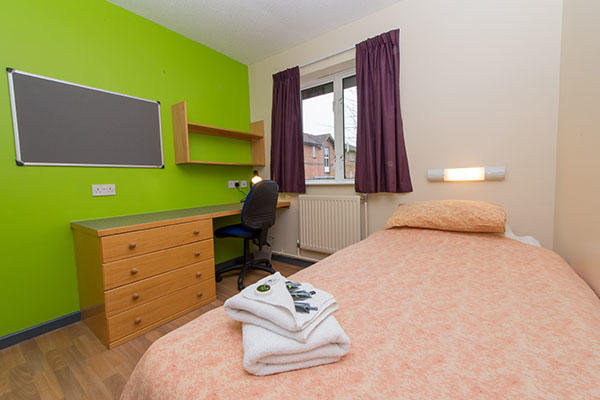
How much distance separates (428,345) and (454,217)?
Result: 1184mm

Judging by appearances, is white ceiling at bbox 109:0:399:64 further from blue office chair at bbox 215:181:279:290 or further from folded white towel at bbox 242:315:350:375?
folded white towel at bbox 242:315:350:375

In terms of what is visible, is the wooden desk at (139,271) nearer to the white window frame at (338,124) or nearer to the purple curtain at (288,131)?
the purple curtain at (288,131)

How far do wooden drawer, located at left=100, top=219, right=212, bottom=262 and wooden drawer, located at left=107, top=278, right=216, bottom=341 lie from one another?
377mm

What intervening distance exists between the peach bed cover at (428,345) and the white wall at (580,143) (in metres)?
0.28

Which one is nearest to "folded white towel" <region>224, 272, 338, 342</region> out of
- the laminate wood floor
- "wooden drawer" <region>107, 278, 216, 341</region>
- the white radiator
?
the laminate wood floor

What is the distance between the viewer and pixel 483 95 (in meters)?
1.83

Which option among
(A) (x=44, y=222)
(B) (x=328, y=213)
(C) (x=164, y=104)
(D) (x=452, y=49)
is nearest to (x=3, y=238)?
(A) (x=44, y=222)

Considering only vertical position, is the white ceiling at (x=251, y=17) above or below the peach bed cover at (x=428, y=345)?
above

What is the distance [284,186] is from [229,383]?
2.45m

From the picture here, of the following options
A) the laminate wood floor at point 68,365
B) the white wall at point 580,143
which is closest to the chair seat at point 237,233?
the laminate wood floor at point 68,365

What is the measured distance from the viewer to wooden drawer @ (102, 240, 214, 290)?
1530mm

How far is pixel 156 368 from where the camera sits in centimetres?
61

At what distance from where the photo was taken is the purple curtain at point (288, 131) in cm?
277

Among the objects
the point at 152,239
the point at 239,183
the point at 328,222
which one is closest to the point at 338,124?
the point at 328,222
